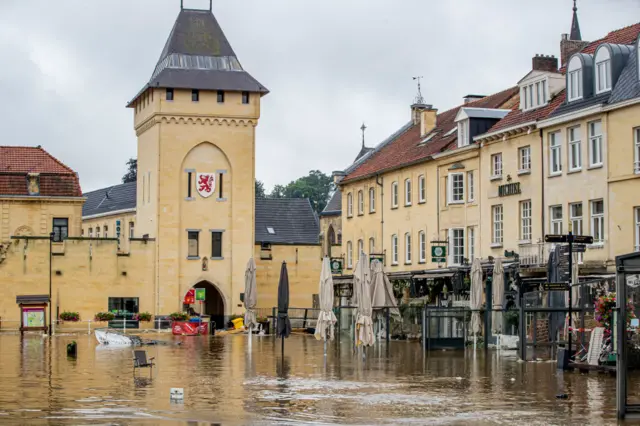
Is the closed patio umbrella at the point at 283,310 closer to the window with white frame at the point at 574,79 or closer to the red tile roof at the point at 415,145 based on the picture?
the window with white frame at the point at 574,79

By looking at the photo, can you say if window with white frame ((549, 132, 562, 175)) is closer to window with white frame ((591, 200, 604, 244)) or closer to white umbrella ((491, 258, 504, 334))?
window with white frame ((591, 200, 604, 244))

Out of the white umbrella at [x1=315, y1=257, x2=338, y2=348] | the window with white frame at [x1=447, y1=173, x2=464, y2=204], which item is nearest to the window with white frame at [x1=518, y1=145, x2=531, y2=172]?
the window with white frame at [x1=447, y1=173, x2=464, y2=204]

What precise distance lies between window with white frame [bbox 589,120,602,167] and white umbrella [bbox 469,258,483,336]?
584 centimetres

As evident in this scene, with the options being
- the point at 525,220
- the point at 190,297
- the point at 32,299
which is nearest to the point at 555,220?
the point at 525,220

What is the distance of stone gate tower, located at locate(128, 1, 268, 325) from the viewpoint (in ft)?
234

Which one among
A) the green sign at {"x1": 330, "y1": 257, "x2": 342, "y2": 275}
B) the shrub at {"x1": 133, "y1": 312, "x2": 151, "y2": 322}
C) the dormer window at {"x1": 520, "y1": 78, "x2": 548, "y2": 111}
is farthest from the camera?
the shrub at {"x1": 133, "y1": 312, "x2": 151, "y2": 322}

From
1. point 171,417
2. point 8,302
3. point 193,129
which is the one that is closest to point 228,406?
point 171,417

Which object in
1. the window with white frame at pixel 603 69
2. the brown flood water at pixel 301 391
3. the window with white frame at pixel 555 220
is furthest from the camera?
the window with white frame at pixel 555 220

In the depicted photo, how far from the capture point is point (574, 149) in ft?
145

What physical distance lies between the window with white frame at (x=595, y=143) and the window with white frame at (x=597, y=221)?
4.87ft

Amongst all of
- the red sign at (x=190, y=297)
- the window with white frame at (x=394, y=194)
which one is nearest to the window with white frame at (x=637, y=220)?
the window with white frame at (x=394, y=194)

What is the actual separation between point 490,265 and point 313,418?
3038 cm

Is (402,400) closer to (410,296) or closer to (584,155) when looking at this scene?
(584,155)

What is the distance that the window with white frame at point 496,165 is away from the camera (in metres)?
50.4
